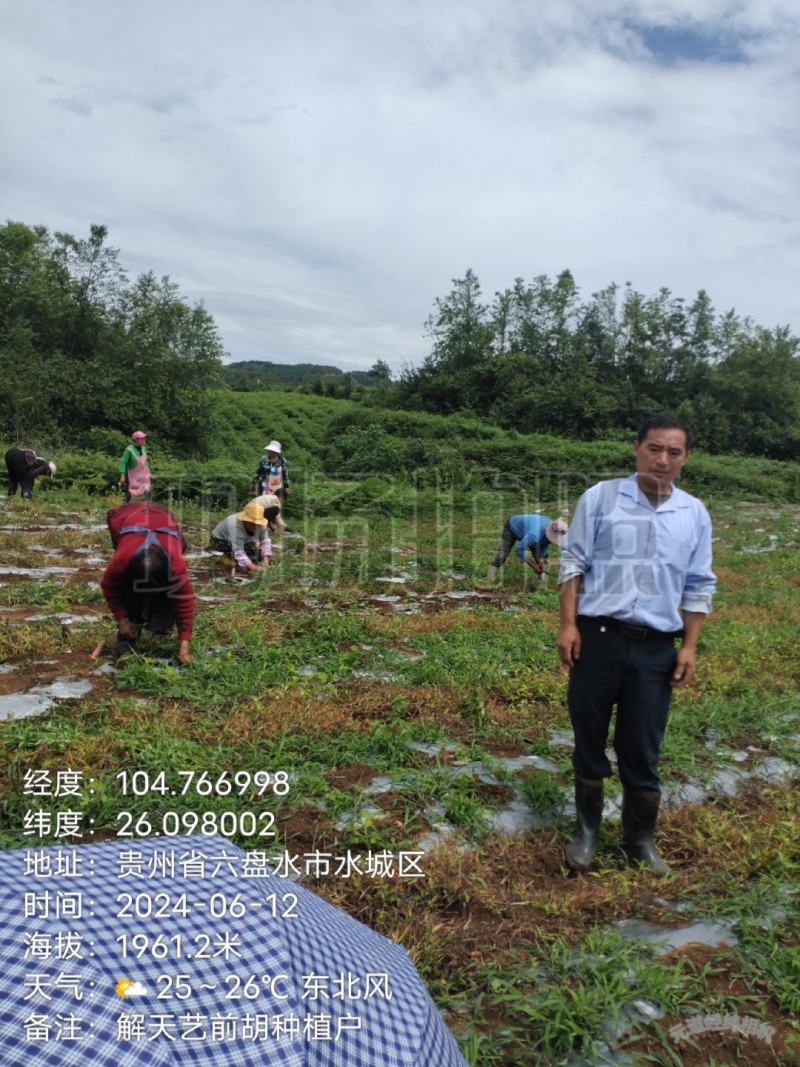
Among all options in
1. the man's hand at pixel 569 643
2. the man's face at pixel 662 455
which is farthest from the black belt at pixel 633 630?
the man's face at pixel 662 455

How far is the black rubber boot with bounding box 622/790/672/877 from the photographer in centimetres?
302

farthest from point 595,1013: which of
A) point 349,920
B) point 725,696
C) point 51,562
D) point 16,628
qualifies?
point 51,562

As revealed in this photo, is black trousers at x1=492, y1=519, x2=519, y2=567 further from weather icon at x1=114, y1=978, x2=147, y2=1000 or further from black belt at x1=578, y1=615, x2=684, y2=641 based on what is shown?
weather icon at x1=114, y1=978, x2=147, y2=1000

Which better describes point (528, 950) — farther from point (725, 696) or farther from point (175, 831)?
point (725, 696)

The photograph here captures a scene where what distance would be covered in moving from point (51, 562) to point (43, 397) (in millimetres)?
18352

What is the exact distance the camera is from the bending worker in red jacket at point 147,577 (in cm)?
466

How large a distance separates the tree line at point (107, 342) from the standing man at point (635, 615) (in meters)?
24.1

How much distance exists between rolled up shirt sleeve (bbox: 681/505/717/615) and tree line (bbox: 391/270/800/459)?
26.8 meters

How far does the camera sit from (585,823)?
310 centimetres

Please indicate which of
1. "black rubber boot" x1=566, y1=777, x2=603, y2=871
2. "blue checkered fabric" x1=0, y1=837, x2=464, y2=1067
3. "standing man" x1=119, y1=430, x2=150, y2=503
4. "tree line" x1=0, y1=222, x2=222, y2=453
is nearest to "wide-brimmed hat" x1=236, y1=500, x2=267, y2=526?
"standing man" x1=119, y1=430, x2=150, y2=503

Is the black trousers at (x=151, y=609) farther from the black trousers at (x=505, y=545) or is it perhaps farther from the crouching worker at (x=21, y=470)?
the crouching worker at (x=21, y=470)

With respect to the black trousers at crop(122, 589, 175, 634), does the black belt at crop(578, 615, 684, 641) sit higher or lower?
higher

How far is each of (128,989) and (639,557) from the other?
7.84ft

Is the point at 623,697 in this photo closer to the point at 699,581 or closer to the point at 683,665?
the point at 683,665
